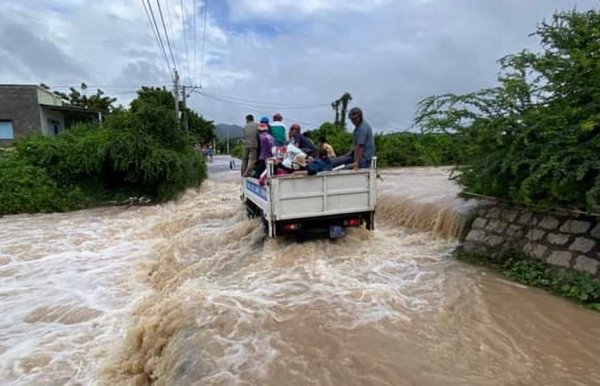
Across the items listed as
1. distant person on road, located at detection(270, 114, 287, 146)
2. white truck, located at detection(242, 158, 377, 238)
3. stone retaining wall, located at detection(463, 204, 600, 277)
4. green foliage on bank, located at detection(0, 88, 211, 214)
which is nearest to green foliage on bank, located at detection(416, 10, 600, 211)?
stone retaining wall, located at detection(463, 204, 600, 277)

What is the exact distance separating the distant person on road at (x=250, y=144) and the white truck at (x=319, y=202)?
3113 millimetres

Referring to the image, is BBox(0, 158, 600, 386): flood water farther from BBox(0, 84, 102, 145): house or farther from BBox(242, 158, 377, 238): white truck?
BBox(0, 84, 102, 145): house

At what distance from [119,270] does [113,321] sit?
229 centimetres

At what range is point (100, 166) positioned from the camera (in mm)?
14180

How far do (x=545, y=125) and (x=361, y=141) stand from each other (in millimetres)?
2989

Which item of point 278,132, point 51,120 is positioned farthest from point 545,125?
point 51,120

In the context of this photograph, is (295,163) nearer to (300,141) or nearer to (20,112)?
(300,141)

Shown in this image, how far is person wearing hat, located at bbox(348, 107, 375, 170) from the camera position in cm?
728

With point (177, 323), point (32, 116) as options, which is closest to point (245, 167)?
point (177, 323)

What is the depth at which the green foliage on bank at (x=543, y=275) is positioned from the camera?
4727 mm

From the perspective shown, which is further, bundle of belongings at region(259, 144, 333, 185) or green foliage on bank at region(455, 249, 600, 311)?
bundle of belongings at region(259, 144, 333, 185)

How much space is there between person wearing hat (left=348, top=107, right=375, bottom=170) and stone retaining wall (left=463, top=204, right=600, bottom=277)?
93.8 inches

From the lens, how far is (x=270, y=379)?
3.17 m

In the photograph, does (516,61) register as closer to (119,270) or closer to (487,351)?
(487,351)
